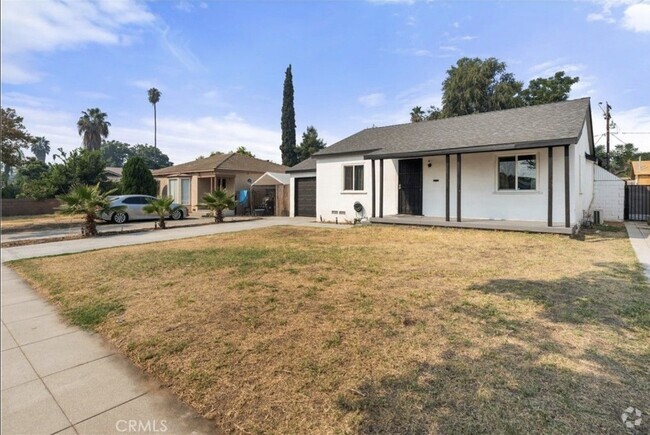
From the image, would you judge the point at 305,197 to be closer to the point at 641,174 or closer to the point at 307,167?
the point at 307,167

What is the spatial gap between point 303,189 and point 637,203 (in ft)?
54.8

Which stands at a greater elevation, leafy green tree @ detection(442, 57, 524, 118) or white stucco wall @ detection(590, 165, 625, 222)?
leafy green tree @ detection(442, 57, 524, 118)

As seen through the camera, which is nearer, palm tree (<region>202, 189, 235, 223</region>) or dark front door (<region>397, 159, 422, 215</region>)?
dark front door (<region>397, 159, 422, 215</region>)

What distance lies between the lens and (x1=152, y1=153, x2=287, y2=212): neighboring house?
21.4 meters

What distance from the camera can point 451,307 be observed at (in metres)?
4.02

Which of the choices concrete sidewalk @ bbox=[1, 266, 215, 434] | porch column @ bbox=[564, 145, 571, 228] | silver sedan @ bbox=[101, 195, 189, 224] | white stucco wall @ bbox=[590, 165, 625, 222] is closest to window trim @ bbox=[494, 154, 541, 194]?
porch column @ bbox=[564, 145, 571, 228]

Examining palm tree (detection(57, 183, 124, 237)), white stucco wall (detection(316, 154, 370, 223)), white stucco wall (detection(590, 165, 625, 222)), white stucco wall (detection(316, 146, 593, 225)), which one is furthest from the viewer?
white stucco wall (detection(590, 165, 625, 222))

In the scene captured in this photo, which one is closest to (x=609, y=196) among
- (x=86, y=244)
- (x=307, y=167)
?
(x=307, y=167)

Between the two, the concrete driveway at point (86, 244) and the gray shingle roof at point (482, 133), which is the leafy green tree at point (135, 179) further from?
the gray shingle roof at point (482, 133)

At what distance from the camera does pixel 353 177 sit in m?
15.1

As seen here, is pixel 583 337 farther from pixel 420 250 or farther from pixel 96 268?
pixel 96 268

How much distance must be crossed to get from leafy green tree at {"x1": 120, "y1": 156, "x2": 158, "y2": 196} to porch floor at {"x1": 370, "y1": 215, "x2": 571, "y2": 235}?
682 inches

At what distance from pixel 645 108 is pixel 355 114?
2073cm

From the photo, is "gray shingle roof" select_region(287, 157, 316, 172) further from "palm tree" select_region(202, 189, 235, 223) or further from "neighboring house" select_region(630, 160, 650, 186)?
"neighboring house" select_region(630, 160, 650, 186)
